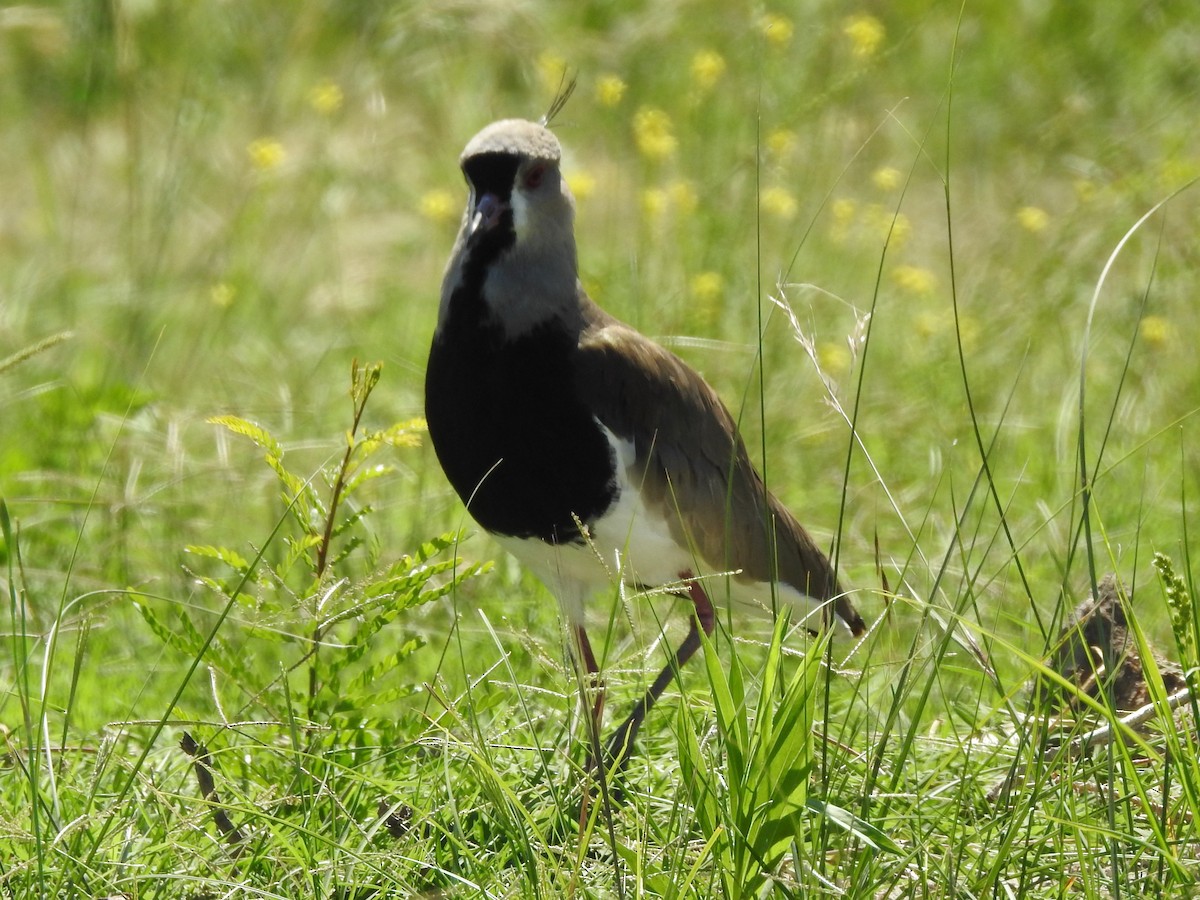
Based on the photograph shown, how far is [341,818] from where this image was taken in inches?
99.2

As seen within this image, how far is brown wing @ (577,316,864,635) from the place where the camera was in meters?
3.17

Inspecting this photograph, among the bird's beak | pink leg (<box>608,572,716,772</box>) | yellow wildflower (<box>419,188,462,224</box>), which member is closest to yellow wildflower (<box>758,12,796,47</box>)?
yellow wildflower (<box>419,188,462,224</box>)

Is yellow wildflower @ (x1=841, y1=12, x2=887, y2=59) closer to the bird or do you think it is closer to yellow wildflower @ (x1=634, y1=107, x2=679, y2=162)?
yellow wildflower @ (x1=634, y1=107, x2=679, y2=162)

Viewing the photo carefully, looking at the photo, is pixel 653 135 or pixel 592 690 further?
pixel 653 135

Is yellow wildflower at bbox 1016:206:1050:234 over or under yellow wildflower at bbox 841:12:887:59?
under

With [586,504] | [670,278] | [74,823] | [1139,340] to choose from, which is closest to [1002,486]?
[1139,340]

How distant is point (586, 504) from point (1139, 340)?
280cm

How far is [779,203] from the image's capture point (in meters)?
5.43

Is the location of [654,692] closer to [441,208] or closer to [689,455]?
[689,455]

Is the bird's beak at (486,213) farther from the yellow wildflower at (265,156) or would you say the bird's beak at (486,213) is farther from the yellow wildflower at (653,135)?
the yellow wildflower at (265,156)

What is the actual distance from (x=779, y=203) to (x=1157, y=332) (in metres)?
1.32

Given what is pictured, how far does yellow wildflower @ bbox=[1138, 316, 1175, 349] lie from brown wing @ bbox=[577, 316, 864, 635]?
1909 millimetres

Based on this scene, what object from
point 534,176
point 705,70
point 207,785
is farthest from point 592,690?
point 705,70

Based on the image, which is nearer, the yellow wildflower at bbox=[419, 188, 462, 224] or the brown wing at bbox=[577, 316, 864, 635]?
the brown wing at bbox=[577, 316, 864, 635]
